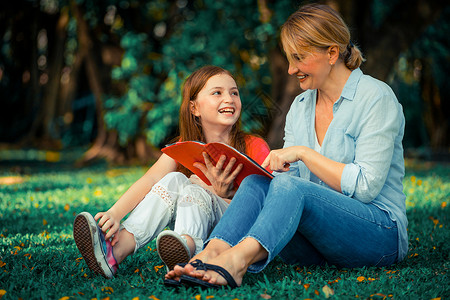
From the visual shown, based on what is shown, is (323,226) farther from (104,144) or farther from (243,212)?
(104,144)

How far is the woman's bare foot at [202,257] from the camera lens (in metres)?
2.25

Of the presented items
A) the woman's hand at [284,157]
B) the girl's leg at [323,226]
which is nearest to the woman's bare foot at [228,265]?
the girl's leg at [323,226]

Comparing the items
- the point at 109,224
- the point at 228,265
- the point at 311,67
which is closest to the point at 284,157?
the point at 311,67

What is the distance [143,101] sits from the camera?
37.6 feet

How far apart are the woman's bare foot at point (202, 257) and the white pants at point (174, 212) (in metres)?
0.36

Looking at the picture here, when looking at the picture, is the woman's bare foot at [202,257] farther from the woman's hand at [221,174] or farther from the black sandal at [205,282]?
the woman's hand at [221,174]

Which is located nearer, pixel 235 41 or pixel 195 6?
pixel 235 41

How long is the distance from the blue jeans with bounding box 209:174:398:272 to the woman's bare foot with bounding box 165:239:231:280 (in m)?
0.03

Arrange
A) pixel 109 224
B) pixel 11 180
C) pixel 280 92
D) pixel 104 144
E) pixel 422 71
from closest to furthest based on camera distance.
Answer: pixel 109 224 < pixel 11 180 < pixel 280 92 < pixel 104 144 < pixel 422 71

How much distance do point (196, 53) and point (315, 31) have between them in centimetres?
843

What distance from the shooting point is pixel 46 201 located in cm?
589

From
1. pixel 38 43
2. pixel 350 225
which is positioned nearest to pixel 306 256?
pixel 350 225

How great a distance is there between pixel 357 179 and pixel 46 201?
4.39 metres

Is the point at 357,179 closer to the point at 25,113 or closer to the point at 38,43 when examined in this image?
the point at 38,43
